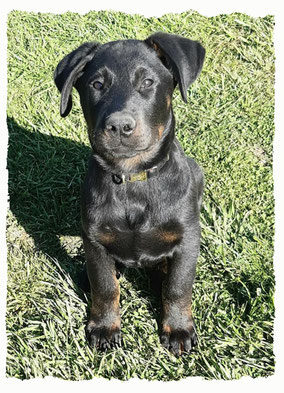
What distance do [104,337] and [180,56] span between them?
223 centimetres

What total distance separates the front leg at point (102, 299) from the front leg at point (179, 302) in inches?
15.5

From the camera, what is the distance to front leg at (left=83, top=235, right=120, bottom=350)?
375cm

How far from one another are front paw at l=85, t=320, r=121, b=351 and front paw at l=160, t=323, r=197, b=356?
0.36m

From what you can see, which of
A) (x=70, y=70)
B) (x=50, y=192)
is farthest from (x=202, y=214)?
(x=70, y=70)

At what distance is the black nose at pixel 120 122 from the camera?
10.2 feet

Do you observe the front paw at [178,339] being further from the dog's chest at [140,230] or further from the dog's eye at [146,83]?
the dog's eye at [146,83]

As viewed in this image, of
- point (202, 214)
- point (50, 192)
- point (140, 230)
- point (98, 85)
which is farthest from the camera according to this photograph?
point (50, 192)

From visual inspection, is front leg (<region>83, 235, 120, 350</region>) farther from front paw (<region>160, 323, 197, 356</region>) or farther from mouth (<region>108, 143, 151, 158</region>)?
mouth (<region>108, 143, 151, 158</region>)

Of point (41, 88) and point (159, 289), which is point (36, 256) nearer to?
point (159, 289)

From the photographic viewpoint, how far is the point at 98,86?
3.41 meters

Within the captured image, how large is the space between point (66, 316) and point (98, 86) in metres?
1.90

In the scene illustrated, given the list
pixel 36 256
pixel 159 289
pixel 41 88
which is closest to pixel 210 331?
pixel 159 289

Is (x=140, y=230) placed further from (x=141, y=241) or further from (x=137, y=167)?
(x=137, y=167)

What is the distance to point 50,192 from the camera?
5.39 meters
